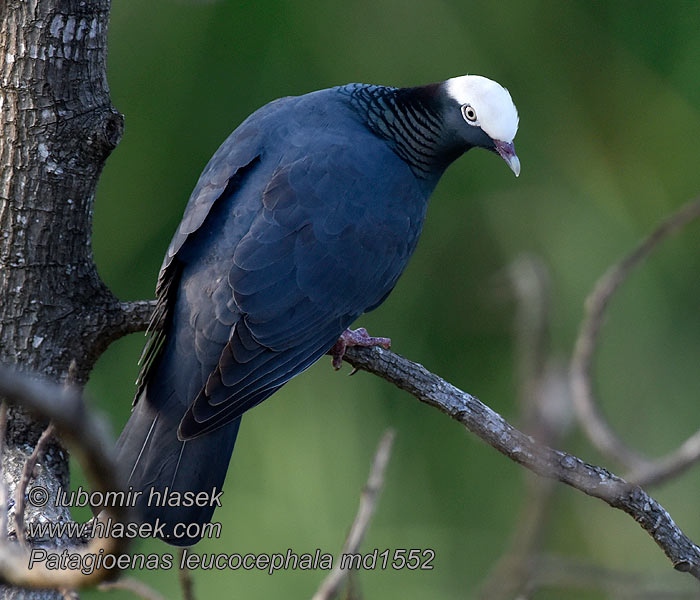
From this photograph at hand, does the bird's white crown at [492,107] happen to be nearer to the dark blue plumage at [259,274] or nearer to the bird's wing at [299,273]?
the dark blue plumage at [259,274]

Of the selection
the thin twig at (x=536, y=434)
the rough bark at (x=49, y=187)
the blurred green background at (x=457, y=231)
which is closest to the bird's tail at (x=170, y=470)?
the rough bark at (x=49, y=187)

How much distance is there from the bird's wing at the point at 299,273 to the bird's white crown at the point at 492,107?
0.24 m

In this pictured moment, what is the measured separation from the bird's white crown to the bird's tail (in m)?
0.90

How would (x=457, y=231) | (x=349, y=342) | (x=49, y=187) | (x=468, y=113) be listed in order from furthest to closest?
(x=457, y=231) < (x=468, y=113) < (x=349, y=342) < (x=49, y=187)

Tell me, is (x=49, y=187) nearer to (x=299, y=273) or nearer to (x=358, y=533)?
(x=299, y=273)

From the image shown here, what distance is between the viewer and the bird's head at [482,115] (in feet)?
6.16

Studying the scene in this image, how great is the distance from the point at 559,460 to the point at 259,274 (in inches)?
26.7

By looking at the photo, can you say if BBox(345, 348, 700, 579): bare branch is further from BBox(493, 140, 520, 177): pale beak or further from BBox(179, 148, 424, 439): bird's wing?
BBox(493, 140, 520, 177): pale beak

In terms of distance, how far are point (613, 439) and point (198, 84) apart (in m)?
1.86

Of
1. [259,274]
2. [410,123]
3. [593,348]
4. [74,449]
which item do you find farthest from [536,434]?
[410,123]

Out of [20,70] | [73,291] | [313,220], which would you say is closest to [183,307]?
[73,291]

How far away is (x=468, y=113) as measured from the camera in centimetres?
195

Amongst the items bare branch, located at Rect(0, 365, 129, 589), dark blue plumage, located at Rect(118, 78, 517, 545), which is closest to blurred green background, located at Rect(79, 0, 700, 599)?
dark blue plumage, located at Rect(118, 78, 517, 545)

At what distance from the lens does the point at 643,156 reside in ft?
8.63
